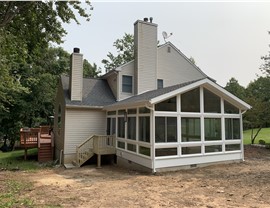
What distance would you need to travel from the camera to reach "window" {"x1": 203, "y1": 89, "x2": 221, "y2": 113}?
10.2m

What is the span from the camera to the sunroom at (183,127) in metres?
9.09

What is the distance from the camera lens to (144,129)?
31.6ft

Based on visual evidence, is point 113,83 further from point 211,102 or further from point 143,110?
point 211,102

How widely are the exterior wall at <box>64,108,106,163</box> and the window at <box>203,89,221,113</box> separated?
21.5ft

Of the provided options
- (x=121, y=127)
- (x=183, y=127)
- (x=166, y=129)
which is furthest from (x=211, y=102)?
(x=121, y=127)

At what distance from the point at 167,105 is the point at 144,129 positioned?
1441 millimetres

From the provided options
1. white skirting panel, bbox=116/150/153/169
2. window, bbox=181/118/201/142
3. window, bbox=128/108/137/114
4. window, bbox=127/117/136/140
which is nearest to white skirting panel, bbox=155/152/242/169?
white skirting panel, bbox=116/150/153/169

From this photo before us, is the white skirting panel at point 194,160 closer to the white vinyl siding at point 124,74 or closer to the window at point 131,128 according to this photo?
the window at point 131,128

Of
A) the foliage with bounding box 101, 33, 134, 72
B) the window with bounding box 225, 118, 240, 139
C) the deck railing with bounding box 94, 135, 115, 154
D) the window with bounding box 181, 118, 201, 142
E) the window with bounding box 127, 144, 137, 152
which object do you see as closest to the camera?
the window with bounding box 181, 118, 201, 142

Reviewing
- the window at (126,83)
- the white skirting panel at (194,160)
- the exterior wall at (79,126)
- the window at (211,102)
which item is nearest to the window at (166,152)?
the white skirting panel at (194,160)

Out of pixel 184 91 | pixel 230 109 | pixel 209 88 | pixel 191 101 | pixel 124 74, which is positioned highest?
pixel 124 74

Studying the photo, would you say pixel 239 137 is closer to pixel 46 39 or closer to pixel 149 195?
pixel 149 195

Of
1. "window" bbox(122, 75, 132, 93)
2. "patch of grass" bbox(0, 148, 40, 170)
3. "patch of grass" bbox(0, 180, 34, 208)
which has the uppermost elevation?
"window" bbox(122, 75, 132, 93)

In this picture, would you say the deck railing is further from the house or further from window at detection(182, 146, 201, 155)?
window at detection(182, 146, 201, 155)
